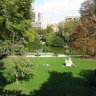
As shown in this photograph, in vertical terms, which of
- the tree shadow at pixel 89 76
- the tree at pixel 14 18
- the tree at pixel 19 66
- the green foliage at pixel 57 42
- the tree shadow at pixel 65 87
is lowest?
the tree shadow at pixel 65 87

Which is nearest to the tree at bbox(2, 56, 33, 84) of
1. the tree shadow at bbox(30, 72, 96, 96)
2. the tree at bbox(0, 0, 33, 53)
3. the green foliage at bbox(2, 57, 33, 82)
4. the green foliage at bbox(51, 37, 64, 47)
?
the green foliage at bbox(2, 57, 33, 82)

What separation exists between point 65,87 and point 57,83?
199 centimetres

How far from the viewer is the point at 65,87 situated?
32906 mm

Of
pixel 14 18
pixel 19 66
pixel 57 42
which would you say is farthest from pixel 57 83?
pixel 57 42

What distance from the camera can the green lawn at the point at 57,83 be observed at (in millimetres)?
30656

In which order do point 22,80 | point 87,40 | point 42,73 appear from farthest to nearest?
point 87,40, point 42,73, point 22,80

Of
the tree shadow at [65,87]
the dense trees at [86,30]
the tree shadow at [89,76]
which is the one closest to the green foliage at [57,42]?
the dense trees at [86,30]

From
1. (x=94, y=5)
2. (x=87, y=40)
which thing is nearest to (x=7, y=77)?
(x=87, y=40)

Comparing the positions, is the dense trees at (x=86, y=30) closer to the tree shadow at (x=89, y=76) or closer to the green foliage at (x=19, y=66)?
the tree shadow at (x=89, y=76)

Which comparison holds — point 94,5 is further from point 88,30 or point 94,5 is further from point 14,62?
point 14,62

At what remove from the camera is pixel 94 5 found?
212ft

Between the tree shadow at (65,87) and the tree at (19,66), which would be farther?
the tree at (19,66)

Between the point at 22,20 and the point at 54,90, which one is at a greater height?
the point at 22,20

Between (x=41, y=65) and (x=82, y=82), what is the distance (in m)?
13.3
